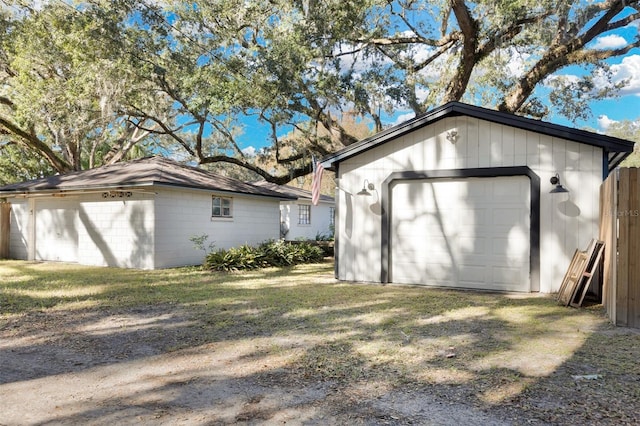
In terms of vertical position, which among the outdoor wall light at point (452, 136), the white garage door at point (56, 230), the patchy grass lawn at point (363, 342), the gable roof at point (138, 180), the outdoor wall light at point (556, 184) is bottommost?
the patchy grass lawn at point (363, 342)

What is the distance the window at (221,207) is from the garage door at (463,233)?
6.64m

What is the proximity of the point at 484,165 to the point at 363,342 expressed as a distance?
4.99m

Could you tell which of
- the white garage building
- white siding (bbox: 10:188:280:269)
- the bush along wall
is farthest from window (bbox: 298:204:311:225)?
the white garage building

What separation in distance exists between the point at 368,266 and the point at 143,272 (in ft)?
19.1

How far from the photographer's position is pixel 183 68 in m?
13.1

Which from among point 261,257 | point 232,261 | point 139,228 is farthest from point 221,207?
point 232,261

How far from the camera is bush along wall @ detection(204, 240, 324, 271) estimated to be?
11.4 metres

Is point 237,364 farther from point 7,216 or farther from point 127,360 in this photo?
point 7,216

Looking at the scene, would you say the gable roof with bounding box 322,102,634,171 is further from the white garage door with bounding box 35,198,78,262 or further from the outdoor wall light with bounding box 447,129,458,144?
the white garage door with bounding box 35,198,78,262

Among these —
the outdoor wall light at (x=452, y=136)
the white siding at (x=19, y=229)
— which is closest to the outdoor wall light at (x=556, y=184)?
the outdoor wall light at (x=452, y=136)

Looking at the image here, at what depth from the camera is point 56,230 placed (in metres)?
13.3

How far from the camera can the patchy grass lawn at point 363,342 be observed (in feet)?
10.3

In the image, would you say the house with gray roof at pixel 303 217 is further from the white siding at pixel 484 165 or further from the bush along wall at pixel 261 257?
the white siding at pixel 484 165

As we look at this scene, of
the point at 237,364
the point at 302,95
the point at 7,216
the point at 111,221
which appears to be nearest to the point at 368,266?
the point at 237,364
